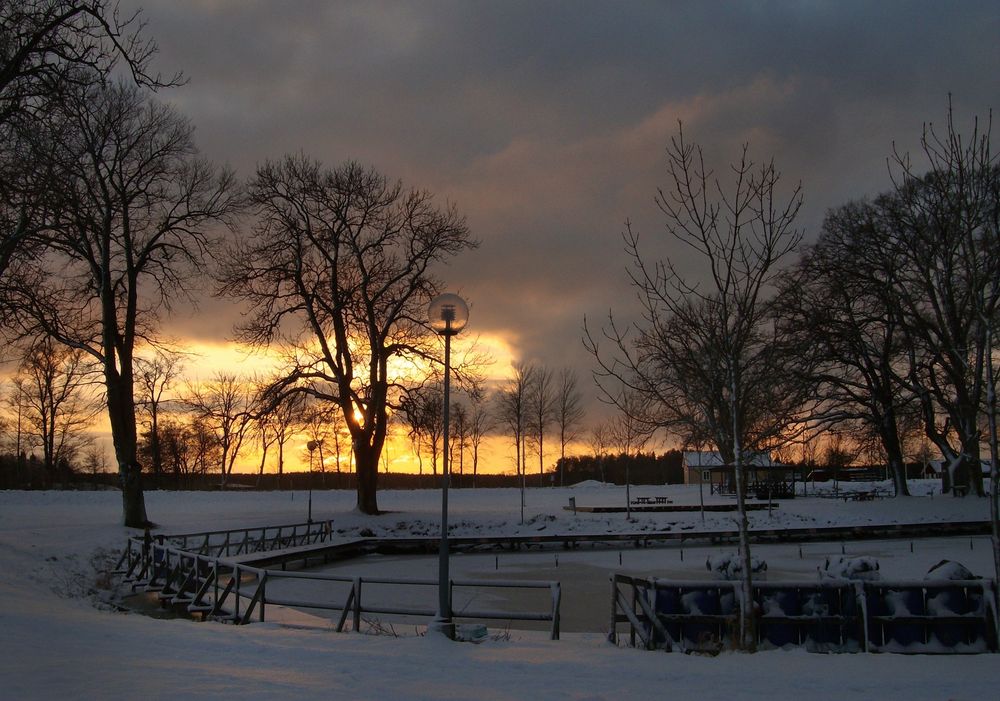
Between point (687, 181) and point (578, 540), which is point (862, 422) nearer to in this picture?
point (578, 540)

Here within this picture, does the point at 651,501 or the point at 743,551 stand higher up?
the point at 743,551

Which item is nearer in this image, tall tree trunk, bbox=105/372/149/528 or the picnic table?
tall tree trunk, bbox=105/372/149/528

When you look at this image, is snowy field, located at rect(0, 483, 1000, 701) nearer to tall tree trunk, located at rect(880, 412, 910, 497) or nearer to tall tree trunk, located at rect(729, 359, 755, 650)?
tall tree trunk, located at rect(729, 359, 755, 650)

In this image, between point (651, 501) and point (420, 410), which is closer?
point (420, 410)

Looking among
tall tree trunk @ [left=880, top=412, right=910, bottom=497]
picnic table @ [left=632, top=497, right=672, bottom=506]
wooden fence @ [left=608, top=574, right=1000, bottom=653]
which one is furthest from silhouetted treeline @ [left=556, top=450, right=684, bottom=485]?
wooden fence @ [left=608, top=574, right=1000, bottom=653]

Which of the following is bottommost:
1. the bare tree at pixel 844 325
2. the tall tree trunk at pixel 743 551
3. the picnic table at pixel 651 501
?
the picnic table at pixel 651 501

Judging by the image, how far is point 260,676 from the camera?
8.45 m

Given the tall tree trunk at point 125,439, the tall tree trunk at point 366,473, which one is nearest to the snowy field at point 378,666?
the tall tree trunk at point 125,439

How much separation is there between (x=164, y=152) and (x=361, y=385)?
15213 millimetres

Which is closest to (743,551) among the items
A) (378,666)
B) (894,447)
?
(378,666)

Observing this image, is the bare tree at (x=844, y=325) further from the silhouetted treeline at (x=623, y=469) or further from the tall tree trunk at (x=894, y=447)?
the silhouetted treeline at (x=623, y=469)

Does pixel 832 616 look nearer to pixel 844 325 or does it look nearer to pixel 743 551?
pixel 743 551

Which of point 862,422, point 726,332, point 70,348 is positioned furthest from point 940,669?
point 862,422

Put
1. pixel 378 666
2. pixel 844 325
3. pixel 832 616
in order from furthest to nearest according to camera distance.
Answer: pixel 844 325
pixel 832 616
pixel 378 666
